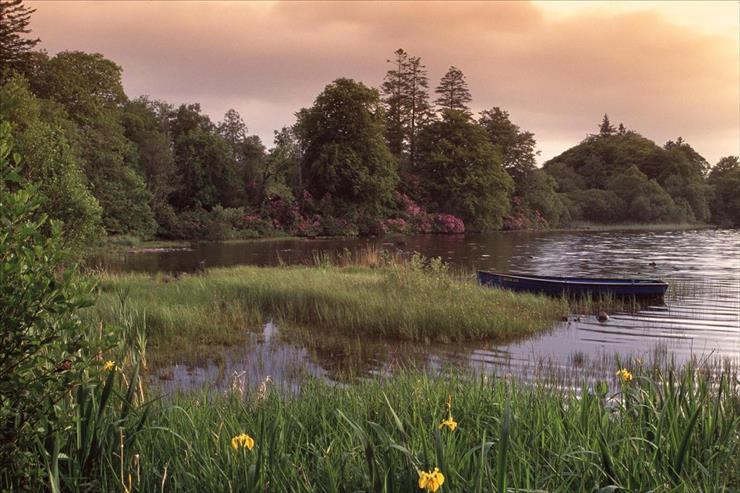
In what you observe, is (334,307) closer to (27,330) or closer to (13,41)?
(27,330)

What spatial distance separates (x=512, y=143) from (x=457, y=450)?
8873 centimetres

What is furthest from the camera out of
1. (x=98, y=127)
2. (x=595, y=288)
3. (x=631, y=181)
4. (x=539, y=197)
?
(x=631, y=181)

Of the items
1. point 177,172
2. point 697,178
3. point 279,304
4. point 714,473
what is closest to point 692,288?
point 279,304

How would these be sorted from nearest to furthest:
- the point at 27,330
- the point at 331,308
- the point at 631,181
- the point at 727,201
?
the point at 27,330
the point at 331,308
the point at 631,181
the point at 727,201

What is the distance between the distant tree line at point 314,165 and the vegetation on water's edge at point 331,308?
19120 mm

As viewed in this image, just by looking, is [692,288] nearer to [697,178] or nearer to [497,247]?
[497,247]

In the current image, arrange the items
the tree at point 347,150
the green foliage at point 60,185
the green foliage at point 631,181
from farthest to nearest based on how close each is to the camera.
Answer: the green foliage at point 631,181, the tree at point 347,150, the green foliage at point 60,185

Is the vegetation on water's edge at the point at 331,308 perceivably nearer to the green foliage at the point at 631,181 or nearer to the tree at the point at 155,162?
the tree at the point at 155,162

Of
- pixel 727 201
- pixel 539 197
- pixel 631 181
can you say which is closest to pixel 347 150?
pixel 539 197

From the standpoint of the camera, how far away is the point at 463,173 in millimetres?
75938

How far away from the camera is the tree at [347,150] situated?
216 feet

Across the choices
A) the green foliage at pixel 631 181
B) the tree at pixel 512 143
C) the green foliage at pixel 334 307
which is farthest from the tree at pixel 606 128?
the green foliage at pixel 334 307

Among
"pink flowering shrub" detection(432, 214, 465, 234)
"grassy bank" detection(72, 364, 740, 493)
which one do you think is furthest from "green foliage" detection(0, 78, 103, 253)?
"pink flowering shrub" detection(432, 214, 465, 234)

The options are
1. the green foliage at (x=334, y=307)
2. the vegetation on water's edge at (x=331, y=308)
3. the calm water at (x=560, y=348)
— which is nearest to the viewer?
the calm water at (x=560, y=348)
